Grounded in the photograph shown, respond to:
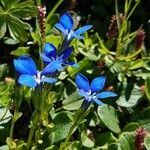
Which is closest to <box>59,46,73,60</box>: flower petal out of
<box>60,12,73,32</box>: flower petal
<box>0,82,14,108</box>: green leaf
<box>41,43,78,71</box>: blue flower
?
<box>41,43,78,71</box>: blue flower

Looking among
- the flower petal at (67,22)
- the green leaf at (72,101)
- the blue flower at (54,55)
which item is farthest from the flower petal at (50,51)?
the green leaf at (72,101)

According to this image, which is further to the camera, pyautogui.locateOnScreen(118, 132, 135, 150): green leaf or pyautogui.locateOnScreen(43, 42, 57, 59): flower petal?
pyautogui.locateOnScreen(118, 132, 135, 150): green leaf

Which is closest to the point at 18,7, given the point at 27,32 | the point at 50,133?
the point at 27,32

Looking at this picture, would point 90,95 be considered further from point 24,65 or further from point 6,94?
point 6,94

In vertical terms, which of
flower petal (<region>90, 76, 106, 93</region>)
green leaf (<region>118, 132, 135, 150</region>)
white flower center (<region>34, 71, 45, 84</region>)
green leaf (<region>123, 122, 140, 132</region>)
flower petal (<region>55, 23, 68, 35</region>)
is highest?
flower petal (<region>55, 23, 68, 35</region>)

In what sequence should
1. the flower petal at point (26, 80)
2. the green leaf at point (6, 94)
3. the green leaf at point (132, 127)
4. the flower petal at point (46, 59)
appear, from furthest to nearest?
1. the green leaf at point (132, 127)
2. the green leaf at point (6, 94)
3. the flower petal at point (46, 59)
4. the flower petal at point (26, 80)

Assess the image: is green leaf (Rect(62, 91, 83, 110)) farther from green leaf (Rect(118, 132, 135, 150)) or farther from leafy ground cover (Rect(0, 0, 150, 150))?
green leaf (Rect(118, 132, 135, 150))

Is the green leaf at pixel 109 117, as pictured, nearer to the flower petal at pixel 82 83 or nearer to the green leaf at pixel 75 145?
the green leaf at pixel 75 145

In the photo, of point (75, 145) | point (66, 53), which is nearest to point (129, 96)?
point (75, 145)
